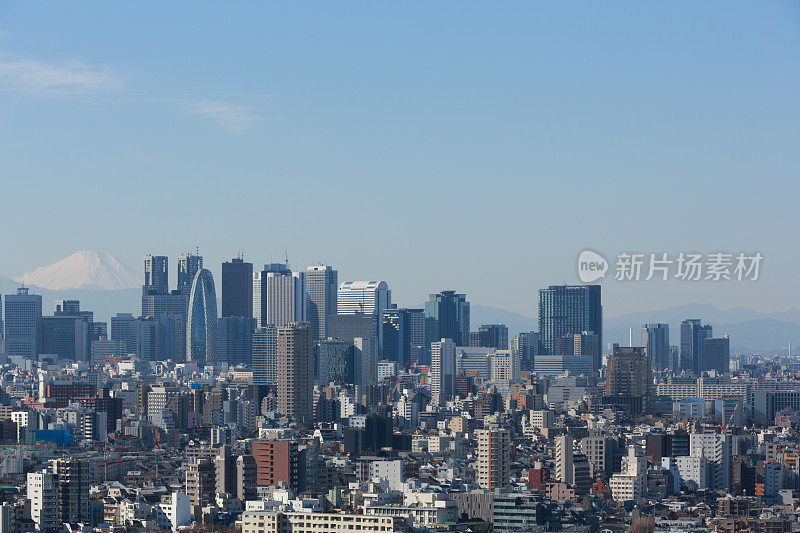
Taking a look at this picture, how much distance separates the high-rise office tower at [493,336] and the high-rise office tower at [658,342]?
10.5 metres

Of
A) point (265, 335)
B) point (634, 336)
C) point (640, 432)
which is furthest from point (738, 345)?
point (640, 432)

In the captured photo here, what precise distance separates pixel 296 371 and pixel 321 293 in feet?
114

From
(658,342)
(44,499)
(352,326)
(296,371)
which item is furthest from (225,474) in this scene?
(352,326)

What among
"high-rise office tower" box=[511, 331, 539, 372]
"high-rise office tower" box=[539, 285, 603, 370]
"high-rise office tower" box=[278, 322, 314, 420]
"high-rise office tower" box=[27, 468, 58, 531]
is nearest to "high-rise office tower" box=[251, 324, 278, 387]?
"high-rise office tower" box=[278, 322, 314, 420]

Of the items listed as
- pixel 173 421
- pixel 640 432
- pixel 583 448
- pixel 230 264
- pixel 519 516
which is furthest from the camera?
pixel 230 264

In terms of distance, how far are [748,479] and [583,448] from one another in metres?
3.27

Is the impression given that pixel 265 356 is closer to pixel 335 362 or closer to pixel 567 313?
pixel 335 362

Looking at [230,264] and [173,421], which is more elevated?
[230,264]

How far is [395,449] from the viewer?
110 feet

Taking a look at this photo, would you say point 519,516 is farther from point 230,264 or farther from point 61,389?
point 230,264

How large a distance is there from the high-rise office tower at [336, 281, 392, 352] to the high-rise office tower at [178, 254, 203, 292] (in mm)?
8002

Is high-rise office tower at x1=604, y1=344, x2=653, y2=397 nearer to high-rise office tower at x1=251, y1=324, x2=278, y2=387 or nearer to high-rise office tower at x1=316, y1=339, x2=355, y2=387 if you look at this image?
high-rise office tower at x1=316, y1=339, x2=355, y2=387

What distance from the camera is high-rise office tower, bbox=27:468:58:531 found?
20.5m

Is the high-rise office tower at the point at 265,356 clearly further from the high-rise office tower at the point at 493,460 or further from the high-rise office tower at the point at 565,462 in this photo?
the high-rise office tower at the point at 493,460
